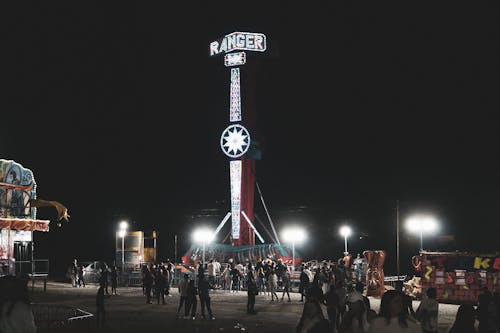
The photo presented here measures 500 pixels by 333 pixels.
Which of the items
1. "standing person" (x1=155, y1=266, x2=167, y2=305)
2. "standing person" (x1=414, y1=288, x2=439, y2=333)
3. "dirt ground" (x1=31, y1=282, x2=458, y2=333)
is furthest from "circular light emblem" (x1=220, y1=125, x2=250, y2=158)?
"standing person" (x1=414, y1=288, x2=439, y2=333)

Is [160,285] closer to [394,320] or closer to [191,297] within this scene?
[191,297]

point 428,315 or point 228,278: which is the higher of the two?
point 428,315

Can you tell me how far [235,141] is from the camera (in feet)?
165

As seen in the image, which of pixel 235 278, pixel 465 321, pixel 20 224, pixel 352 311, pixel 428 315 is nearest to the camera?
pixel 465 321

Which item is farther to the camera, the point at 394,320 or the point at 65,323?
the point at 65,323

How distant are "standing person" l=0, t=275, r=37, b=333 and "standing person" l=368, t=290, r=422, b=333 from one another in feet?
13.2

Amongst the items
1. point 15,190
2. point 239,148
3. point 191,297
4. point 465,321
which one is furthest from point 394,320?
point 239,148

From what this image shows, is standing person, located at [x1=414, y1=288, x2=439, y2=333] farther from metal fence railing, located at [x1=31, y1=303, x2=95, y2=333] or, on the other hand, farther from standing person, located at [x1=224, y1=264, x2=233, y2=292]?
standing person, located at [x1=224, y1=264, x2=233, y2=292]

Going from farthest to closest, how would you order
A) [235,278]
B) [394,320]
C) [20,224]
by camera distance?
[235,278] < [20,224] < [394,320]

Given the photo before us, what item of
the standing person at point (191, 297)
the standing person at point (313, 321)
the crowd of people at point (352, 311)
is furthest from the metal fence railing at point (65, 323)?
the standing person at point (313, 321)

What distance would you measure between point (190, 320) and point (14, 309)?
15.2 meters

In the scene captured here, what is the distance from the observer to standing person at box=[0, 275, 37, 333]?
26.8 ft

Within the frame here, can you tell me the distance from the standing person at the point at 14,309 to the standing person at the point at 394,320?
4.02 metres

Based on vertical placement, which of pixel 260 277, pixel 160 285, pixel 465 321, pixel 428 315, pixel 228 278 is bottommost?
pixel 228 278
